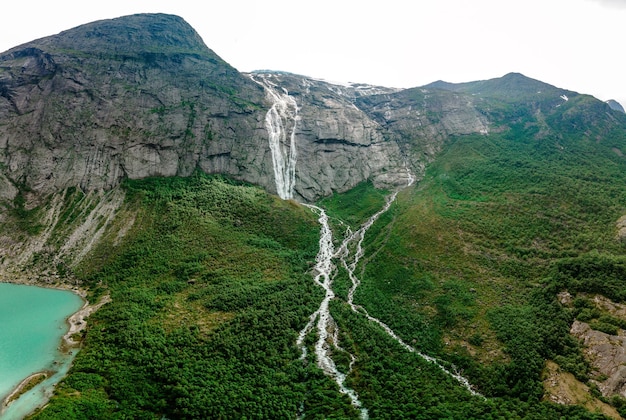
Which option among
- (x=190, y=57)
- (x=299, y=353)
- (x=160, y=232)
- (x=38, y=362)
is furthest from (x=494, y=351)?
(x=190, y=57)

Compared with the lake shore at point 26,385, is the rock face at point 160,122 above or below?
above

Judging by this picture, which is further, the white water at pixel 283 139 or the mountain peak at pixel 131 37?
the mountain peak at pixel 131 37

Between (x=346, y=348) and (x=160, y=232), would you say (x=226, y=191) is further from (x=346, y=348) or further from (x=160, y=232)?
(x=346, y=348)

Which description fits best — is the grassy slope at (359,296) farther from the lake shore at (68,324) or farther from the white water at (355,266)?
the lake shore at (68,324)

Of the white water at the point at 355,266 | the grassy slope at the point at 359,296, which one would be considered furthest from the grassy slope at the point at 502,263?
the white water at the point at 355,266

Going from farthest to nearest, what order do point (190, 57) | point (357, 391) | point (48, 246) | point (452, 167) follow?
point (190, 57), point (452, 167), point (48, 246), point (357, 391)
